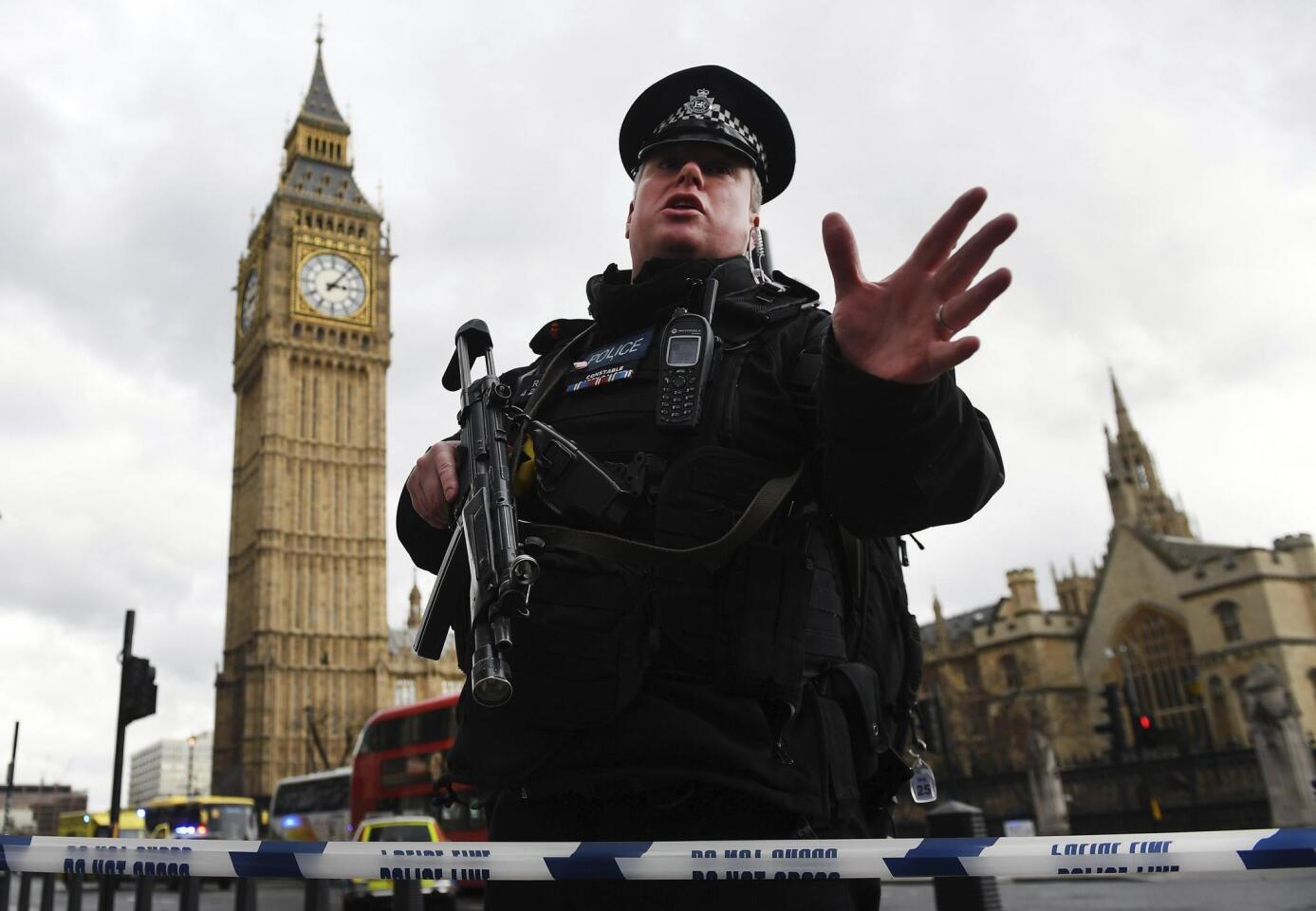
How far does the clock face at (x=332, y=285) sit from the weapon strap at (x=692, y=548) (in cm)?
6470

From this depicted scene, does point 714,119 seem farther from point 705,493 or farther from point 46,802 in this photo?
point 46,802

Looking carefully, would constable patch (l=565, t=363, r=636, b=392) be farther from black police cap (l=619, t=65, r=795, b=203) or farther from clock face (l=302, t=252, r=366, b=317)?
clock face (l=302, t=252, r=366, b=317)

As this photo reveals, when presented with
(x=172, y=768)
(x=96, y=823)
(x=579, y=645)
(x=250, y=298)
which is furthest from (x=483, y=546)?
(x=172, y=768)

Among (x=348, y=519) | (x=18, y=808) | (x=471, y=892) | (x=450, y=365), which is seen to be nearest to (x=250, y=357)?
(x=348, y=519)

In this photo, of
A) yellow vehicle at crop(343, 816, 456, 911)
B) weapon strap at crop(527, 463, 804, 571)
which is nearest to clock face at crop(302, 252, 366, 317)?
yellow vehicle at crop(343, 816, 456, 911)

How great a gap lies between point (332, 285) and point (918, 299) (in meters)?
65.9

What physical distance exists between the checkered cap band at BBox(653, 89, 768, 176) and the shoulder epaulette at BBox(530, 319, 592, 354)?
511 millimetres

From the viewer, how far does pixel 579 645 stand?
5.98 ft

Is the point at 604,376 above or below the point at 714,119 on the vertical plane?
below

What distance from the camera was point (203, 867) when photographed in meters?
2.13

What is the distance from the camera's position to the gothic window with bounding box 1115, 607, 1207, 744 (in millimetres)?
41312

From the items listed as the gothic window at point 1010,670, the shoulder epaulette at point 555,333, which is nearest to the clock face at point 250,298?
the gothic window at point 1010,670

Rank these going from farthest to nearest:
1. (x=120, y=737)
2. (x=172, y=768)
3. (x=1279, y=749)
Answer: (x=172, y=768) < (x=1279, y=749) < (x=120, y=737)

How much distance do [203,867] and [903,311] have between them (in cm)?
184
